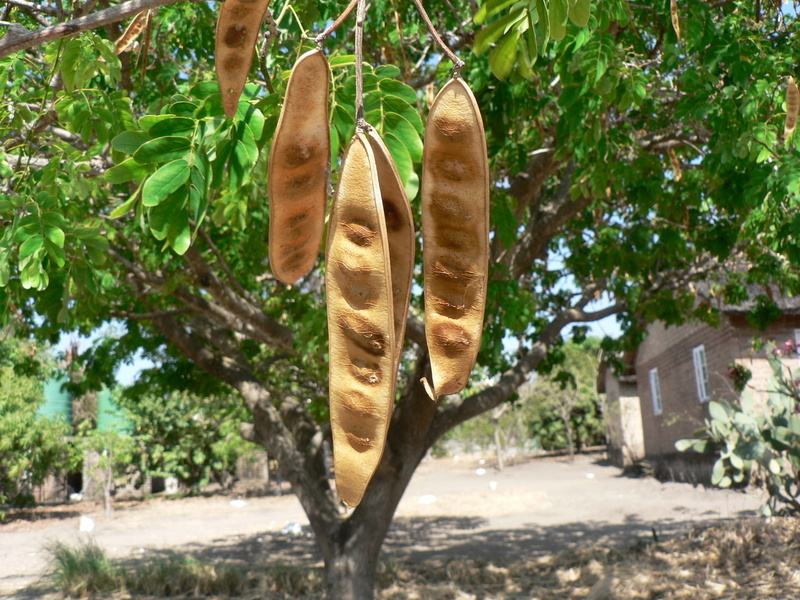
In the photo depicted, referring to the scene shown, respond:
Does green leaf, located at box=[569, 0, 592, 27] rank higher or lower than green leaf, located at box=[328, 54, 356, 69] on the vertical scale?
lower

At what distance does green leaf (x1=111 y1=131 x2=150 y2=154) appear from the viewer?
2.12 meters

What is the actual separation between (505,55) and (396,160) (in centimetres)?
39

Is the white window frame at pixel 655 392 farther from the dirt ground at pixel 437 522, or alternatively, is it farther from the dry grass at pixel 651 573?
the dry grass at pixel 651 573

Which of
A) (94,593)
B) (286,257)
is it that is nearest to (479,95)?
(286,257)

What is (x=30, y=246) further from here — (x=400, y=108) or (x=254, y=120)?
(x=400, y=108)

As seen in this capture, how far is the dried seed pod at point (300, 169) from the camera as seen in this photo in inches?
42.5

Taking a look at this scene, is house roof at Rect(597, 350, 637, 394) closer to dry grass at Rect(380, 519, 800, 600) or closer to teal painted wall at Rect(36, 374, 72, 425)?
dry grass at Rect(380, 519, 800, 600)

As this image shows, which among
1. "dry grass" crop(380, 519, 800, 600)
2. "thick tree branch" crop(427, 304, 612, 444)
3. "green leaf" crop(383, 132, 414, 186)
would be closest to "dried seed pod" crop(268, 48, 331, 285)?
"green leaf" crop(383, 132, 414, 186)

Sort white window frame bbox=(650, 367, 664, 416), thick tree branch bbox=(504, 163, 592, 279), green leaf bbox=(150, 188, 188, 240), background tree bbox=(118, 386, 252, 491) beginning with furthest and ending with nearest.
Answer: background tree bbox=(118, 386, 252, 491) < white window frame bbox=(650, 367, 664, 416) < thick tree branch bbox=(504, 163, 592, 279) < green leaf bbox=(150, 188, 188, 240)

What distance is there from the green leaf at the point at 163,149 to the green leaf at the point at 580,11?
3.60 ft

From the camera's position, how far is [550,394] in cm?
3512

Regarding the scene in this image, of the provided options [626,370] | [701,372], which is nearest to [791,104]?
[701,372]

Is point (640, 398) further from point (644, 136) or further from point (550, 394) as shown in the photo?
point (644, 136)

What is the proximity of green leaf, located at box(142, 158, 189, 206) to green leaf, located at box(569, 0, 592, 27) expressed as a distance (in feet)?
3.48
